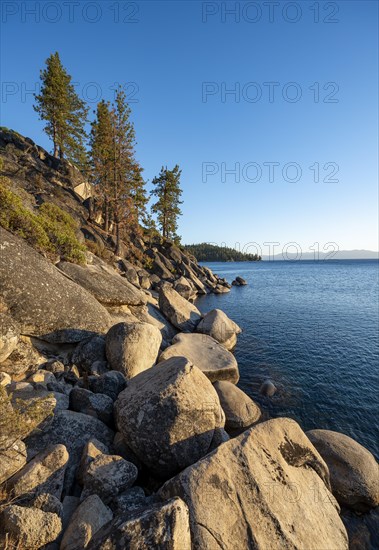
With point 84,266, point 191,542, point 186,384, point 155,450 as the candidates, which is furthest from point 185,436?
point 84,266

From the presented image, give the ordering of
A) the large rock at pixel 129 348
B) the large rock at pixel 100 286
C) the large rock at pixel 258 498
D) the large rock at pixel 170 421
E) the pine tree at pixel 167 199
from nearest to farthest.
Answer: the large rock at pixel 258 498 < the large rock at pixel 170 421 < the large rock at pixel 129 348 < the large rock at pixel 100 286 < the pine tree at pixel 167 199

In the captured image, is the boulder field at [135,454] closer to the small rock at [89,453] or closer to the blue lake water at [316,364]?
the small rock at [89,453]

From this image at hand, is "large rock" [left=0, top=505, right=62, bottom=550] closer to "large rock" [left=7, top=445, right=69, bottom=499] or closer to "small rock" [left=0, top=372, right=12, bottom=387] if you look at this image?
"large rock" [left=7, top=445, right=69, bottom=499]

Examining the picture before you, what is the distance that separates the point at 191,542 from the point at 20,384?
20.0 feet

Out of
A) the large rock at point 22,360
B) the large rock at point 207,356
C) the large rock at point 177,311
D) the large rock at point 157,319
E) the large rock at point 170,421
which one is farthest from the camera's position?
the large rock at point 177,311

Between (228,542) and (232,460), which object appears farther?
(232,460)

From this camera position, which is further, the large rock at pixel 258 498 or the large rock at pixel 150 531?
the large rock at pixel 258 498

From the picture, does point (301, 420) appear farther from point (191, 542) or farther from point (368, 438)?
point (191, 542)

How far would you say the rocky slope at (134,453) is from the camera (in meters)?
4.21

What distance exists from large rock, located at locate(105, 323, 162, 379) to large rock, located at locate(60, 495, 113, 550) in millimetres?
4985

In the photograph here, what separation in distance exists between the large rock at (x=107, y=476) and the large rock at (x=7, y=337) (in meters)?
4.89

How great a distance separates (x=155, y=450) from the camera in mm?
5961

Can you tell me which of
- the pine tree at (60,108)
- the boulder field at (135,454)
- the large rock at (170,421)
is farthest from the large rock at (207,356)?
the pine tree at (60,108)

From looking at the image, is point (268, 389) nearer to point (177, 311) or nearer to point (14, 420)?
point (177, 311)
